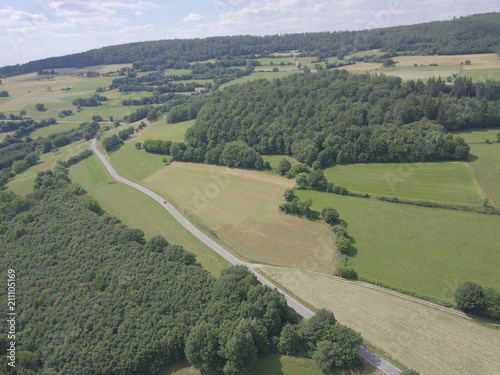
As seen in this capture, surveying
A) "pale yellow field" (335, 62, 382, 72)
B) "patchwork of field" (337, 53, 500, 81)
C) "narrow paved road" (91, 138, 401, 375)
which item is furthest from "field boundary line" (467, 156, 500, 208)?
"pale yellow field" (335, 62, 382, 72)

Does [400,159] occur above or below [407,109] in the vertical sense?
below

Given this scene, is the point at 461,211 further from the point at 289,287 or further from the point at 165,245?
the point at 165,245

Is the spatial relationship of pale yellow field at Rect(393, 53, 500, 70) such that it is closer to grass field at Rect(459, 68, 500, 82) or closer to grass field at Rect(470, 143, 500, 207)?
grass field at Rect(459, 68, 500, 82)

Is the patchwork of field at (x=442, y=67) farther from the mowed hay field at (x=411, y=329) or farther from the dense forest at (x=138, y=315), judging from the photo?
the dense forest at (x=138, y=315)

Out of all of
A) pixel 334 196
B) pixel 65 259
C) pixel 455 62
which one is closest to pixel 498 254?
pixel 334 196

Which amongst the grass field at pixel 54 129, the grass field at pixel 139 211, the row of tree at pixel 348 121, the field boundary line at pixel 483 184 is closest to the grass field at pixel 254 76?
the row of tree at pixel 348 121

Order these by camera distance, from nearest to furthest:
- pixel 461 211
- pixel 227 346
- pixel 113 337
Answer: pixel 227 346 < pixel 113 337 < pixel 461 211

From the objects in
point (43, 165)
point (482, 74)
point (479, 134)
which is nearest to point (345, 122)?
point (479, 134)
